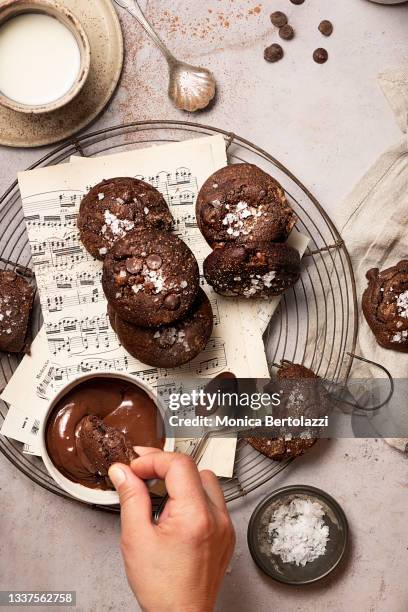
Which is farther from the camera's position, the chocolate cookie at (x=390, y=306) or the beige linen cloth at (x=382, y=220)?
the beige linen cloth at (x=382, y=220)

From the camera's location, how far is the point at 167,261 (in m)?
2.38

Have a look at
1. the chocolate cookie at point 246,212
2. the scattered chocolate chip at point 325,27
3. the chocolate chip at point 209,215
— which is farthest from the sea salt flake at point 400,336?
the scattered chocolate chip at point 325,27

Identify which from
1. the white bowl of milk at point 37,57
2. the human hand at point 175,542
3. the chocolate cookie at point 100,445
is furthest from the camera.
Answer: the white bowl of milk at point 37,57

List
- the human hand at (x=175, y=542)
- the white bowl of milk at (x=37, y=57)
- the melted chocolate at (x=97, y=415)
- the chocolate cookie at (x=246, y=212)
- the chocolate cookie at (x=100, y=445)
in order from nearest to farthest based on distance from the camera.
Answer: the human hand at (x=175, y=542), the chocolate cookie at (x=100, y=445), the melted chocolate at (x=97, y=415), the chocolate cookie at (x=246, y=212), the white bowl of milk at (x=37, y=57)

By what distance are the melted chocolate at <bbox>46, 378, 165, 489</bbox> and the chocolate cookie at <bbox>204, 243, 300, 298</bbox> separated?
1.74 feet

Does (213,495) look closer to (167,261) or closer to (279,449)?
(279,449)

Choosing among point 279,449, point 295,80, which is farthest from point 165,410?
point 295,80

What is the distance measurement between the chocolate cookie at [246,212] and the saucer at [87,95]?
2.26 feet

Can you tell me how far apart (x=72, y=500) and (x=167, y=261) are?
3.70ft

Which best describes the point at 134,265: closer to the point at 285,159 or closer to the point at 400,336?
the point at 285,159

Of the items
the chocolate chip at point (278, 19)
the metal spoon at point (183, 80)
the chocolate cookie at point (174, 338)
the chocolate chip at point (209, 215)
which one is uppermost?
the chocolate chip at point (278, 19)

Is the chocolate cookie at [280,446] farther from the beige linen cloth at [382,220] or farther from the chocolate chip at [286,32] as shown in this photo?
the chocolate chip at [286,32]

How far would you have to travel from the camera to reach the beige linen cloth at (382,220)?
9.41 feet

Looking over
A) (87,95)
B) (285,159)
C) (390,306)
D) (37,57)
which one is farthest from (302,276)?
(37,57)
